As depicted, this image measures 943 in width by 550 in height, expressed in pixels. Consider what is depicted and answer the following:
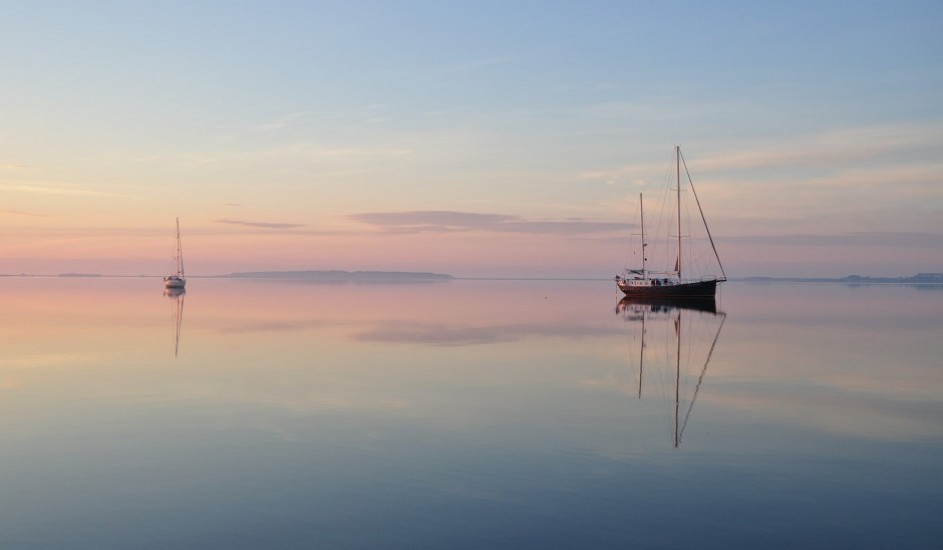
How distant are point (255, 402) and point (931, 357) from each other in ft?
101

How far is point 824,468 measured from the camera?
14.5 m

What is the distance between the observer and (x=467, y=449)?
15891mm

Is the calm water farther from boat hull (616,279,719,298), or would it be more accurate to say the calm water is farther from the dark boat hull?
boat hull (616,279,719,298)

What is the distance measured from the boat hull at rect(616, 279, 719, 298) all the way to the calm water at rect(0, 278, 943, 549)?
53.5 meters

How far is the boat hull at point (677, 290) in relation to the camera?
8738cm

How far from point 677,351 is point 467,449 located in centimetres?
2301

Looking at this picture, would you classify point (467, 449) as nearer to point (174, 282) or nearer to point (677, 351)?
point (677, 351)

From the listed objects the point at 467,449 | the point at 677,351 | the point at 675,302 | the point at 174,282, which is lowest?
the point at 675,302

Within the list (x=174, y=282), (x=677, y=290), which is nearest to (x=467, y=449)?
(x=677, y=290)

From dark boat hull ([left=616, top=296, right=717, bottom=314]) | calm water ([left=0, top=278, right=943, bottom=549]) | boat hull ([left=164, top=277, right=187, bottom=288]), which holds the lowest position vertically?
dark boat hull ([left=616, top=296, right=717, bottom=314])

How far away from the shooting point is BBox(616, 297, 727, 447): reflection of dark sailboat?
74.0 ft

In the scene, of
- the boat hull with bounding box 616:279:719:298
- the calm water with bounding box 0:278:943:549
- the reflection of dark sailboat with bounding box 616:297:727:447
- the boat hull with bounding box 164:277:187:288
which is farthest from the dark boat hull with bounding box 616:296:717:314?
the boat hull with bounding box 164:277:187:288

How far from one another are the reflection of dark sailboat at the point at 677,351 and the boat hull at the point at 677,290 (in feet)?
54.2

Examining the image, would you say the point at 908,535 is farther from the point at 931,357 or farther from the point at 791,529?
the point at 931,357
